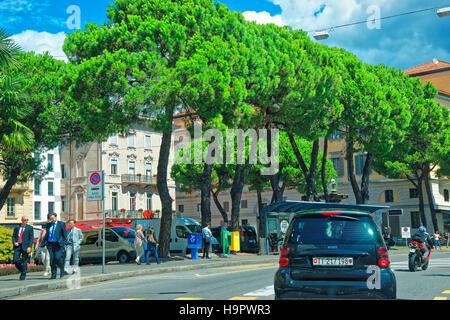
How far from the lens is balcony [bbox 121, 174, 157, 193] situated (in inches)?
2864

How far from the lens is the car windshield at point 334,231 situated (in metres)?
9.45

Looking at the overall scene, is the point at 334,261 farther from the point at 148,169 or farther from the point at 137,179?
the point at 148,169

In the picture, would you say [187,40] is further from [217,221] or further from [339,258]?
[217,221]

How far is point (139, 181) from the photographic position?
74000 mm

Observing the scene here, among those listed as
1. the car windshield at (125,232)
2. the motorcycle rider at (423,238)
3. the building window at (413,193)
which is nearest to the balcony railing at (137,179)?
the building window at (413,193)

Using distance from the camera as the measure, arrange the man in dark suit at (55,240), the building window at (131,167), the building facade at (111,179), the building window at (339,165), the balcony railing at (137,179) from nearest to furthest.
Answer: the man in dark suit at (55,240), the building window at (339,165), the building facade at (111,179), the balcony railing at (137,179), the building window at (131,167)

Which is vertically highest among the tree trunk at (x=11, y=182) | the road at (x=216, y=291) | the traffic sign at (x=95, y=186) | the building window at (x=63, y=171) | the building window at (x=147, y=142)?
the building window at (x=147, y=142)

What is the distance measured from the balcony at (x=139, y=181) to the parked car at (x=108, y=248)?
4173 cm

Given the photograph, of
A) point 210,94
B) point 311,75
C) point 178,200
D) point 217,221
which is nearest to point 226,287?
point 210,94

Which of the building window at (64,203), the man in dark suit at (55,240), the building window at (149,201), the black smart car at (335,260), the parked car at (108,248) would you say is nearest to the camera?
the black smart car at (335,260)

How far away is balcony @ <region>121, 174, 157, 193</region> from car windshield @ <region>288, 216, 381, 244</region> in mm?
63791

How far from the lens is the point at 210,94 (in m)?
27.1

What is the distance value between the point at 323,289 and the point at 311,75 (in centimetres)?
2628

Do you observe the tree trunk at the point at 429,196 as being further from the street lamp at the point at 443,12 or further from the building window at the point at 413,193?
the street lamp at the point at 443,12
